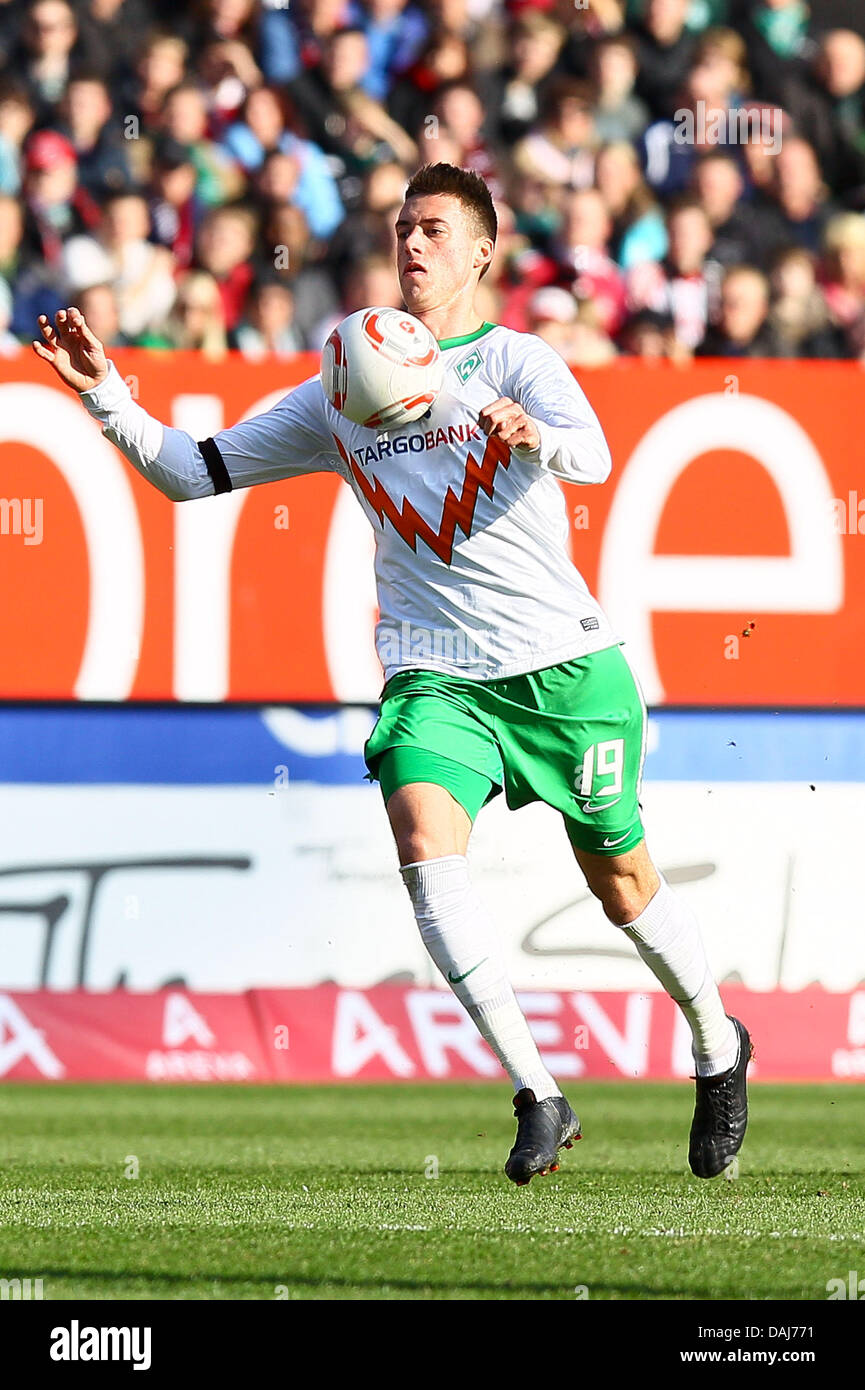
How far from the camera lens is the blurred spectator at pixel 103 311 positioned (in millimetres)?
Result: 9977

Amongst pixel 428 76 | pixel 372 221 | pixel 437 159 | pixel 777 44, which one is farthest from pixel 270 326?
pixel 777 44

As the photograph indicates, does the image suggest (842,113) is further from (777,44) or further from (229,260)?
(229,260)

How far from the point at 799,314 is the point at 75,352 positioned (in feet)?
21.1

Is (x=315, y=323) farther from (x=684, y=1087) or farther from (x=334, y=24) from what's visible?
(x=684, y=1087)

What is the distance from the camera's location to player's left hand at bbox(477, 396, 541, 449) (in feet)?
13.9

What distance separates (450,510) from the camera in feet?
16.0

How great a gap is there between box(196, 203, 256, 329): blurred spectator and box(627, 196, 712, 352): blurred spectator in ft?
7.21

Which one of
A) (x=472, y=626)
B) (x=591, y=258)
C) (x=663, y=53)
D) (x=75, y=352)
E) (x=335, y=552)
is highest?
(x=663, y=53)

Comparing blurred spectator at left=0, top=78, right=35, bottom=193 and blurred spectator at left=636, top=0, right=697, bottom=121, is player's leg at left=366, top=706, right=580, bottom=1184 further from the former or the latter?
blurred spectator at left=636, top=0, right=697, bottom=121

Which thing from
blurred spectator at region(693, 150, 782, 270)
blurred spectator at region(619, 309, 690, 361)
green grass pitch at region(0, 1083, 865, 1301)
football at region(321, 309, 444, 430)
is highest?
blurred spectator at region(693, 150, 782, 270)

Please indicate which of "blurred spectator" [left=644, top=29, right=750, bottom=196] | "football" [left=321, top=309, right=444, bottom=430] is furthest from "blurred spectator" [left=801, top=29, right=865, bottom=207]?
"football" [left=321, top=309, right=444, bottom=430]

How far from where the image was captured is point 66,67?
1084 centimetres

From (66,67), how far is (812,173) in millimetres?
4387
